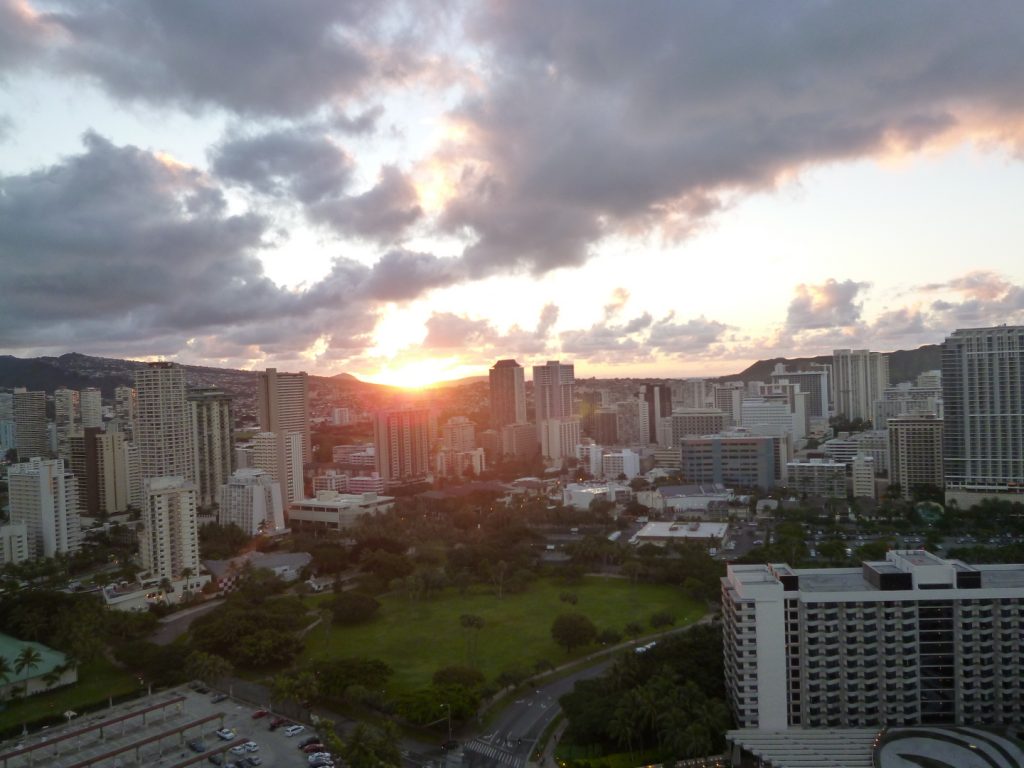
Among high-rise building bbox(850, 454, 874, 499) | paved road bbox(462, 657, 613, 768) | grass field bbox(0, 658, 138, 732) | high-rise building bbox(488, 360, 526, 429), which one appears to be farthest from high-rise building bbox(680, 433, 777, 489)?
grass field bbox(0, 658, 138, 732)

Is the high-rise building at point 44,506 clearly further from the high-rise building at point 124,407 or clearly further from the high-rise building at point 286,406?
the high-rise building at point 124,407

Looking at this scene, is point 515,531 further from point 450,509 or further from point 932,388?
point 932,388

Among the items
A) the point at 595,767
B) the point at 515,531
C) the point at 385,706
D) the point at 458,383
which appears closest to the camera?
the point at 595,767

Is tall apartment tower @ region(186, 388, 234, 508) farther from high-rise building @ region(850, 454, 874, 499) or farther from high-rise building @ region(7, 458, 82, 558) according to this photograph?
high-rise building @ region(850, 454, 874, 499)

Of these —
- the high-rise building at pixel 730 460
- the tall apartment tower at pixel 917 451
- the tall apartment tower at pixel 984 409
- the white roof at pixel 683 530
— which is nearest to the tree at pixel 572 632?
the white roof at pixel 683 530

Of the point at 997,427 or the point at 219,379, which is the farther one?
the point at 219,379

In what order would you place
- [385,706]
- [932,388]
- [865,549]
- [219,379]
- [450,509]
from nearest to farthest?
[385,706], [865,549], [450,509], [932,388], [219,379]

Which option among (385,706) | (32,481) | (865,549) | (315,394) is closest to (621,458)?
(865,549)
